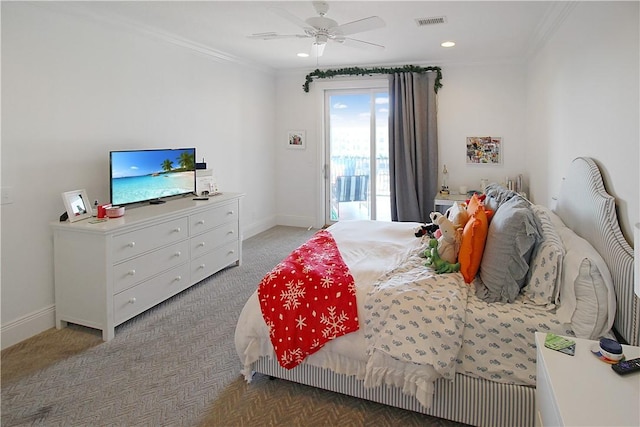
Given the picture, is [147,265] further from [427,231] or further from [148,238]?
[427,231]

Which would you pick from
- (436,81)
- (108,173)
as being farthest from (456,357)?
(436,81)

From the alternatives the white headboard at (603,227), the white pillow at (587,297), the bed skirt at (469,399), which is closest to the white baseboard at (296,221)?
the white headboard at (603,227)

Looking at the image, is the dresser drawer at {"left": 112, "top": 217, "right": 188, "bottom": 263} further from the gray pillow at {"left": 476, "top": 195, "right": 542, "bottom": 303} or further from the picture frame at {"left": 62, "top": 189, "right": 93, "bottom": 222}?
the gray pillow at {"left": 476, "top": 195, "right": 542, "bottom": 303}

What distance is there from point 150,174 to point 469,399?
3.19 meters

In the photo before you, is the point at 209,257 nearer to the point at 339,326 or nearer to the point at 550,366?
the point at 339,326

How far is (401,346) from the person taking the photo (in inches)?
75.0

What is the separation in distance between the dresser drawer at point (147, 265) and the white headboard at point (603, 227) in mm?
3058

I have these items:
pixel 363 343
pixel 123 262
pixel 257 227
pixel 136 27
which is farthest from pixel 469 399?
pixel 257 227

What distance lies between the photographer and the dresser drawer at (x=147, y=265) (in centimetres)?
293

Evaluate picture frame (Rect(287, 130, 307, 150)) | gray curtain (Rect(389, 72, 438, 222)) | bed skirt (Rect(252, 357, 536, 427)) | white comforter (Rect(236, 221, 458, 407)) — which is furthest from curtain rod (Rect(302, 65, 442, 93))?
bed skirt (Rect(252, 357, 536, 427))

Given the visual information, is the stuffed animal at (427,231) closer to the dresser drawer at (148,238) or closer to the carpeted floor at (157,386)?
the carpeted floor at (157,386)

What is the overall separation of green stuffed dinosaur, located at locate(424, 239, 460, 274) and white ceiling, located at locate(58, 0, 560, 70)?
2.02 m

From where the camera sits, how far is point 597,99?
2.44 m

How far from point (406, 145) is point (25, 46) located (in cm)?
440
